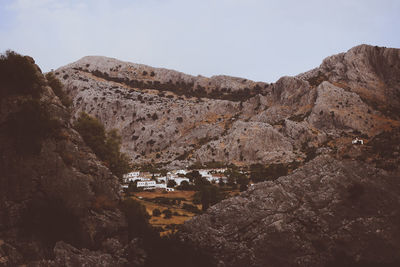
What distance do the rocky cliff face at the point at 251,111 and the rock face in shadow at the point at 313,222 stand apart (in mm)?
75942

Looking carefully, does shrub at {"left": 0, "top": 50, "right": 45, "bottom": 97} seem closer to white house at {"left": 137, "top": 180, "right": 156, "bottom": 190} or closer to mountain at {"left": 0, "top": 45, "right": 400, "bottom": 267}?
mountain at {"left": 0, "top": 45, "right": 400, "bottom": 267}

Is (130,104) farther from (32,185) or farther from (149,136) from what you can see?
(32,185)

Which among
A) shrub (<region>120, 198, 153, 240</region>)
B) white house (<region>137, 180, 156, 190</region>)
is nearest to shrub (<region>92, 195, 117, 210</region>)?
shrub (<region>120, 198, 153, 240</region>)

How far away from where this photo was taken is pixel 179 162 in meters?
114

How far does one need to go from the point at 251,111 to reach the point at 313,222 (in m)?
126

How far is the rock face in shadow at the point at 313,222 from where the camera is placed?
18.6 metres

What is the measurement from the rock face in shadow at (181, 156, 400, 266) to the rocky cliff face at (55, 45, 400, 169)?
75.9 m

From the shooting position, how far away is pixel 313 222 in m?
20.0

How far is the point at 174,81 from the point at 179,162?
93636 millimetres

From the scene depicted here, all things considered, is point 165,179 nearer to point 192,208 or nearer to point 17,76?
point 192,208

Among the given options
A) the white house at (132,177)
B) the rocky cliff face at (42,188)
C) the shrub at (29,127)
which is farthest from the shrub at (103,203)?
the white house at (132,177)

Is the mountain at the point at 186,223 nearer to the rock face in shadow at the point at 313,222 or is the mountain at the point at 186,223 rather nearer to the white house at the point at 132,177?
the rock face in shadow at the point at 313,222

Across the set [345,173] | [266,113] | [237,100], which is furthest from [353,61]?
[345,173]

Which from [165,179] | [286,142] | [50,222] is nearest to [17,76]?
[50,222]
